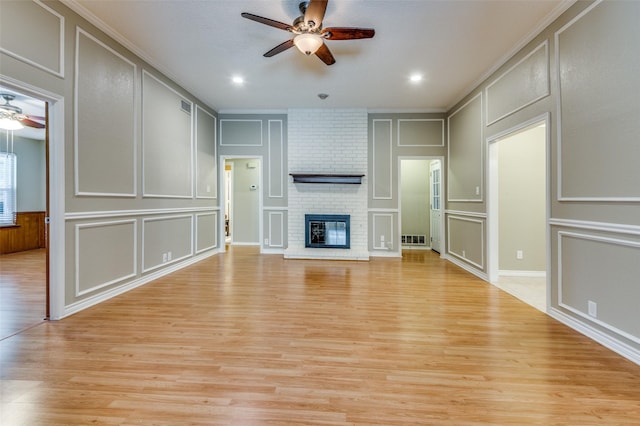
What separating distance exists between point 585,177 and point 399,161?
370 centimetres

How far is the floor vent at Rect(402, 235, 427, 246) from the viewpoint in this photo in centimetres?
708

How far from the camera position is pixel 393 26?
3.07 m

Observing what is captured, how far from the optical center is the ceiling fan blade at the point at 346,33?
2.74 metres

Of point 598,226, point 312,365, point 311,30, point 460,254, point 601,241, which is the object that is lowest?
point 312,365

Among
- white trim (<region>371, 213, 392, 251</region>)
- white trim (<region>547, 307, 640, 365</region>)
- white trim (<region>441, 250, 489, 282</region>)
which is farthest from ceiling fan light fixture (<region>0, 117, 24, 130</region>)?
white trim (<region>547, 307, 640, 365</region>)

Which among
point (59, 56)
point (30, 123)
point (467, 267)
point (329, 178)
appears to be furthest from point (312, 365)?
point (30, 123)

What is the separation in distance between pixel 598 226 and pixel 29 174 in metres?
10.1

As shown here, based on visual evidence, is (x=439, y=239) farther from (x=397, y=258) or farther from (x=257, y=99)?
(x=257, y=99)

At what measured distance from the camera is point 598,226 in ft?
7.67

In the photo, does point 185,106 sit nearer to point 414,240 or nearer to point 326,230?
point 326,230

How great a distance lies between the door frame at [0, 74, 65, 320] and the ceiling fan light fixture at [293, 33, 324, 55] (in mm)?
2355

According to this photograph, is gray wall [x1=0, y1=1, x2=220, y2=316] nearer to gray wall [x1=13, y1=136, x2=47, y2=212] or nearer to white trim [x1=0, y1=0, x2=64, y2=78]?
white trim [x1=0, y1=0, x2=64, y2=78]

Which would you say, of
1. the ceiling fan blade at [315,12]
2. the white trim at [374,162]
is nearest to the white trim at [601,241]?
the ceiling fan blade at [315,12]

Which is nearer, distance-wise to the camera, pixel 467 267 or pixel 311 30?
pixel 311 30
